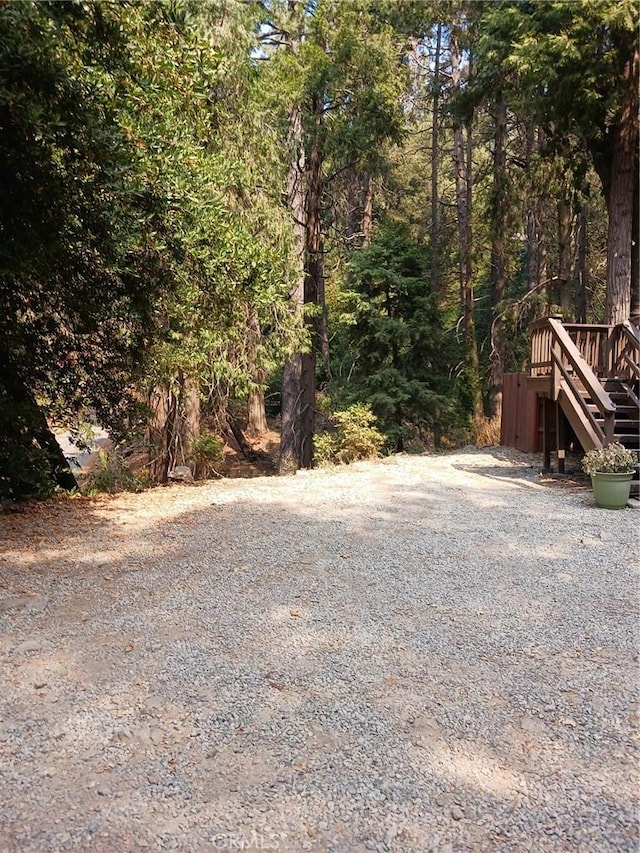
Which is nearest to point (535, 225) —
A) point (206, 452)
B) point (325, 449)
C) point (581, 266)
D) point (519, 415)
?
point (581, 266)

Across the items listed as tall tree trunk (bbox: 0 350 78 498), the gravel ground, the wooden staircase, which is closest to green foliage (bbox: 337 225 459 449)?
the wooden staircase

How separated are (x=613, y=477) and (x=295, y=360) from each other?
792 centimetres

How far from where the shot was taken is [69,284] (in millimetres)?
→ 5555

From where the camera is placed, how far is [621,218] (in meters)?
9.64

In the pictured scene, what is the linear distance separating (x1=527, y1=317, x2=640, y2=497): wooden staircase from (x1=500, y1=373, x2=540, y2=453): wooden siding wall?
0.53 m

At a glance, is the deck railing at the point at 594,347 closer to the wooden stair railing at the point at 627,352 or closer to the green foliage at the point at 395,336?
the wooden stair railing at the point at 627,352

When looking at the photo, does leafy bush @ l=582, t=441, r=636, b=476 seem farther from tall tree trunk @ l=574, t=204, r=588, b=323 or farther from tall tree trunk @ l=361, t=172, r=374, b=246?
tall tree trunk @ l=361, t=172, r=374, b=246

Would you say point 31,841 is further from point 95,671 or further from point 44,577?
point 44,577

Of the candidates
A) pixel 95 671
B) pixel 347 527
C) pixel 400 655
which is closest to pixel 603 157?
pixel 347 527

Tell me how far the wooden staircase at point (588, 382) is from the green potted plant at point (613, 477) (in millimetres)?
606

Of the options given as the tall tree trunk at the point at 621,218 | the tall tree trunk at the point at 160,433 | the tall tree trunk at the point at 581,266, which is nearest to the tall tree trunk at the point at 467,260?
the tall tree trunk at the point at 581,266

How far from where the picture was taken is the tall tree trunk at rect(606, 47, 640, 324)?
9.48 m

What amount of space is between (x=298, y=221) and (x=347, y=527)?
27.7ft

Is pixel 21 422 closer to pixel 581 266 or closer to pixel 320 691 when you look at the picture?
pixel 320 691
